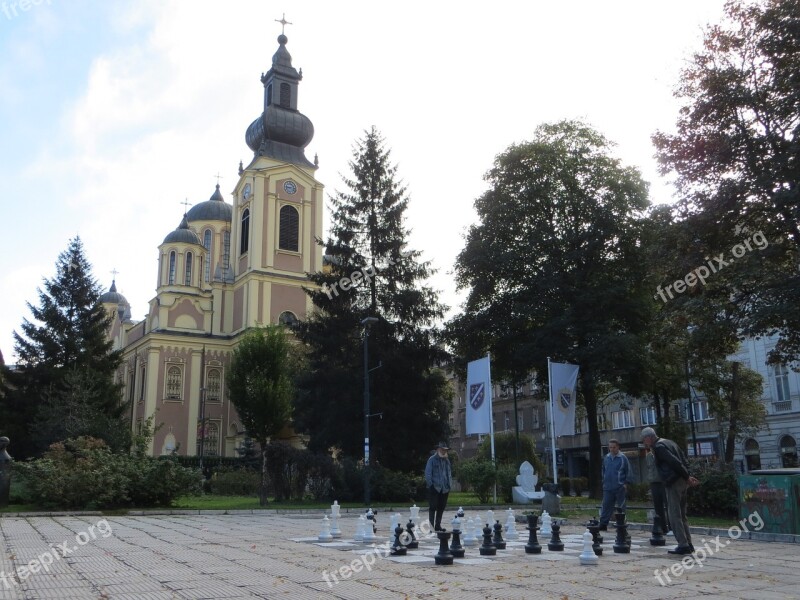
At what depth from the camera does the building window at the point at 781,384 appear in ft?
135

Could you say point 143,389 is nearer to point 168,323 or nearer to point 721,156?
point 168,323

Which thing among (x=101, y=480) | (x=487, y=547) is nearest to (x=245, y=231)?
(x=101, y=480)

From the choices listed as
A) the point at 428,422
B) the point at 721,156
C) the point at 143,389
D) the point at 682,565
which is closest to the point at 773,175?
the point at 721,156

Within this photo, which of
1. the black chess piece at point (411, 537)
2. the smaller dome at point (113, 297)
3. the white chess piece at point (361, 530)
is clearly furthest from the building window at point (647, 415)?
the smaller dome at point (113, 297)

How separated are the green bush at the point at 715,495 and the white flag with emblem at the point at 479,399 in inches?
289

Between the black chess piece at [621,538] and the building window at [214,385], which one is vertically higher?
the building window at [214,385]

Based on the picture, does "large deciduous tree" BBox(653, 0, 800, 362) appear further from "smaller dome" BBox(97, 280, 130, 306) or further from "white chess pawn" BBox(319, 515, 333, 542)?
"smaller dome" BBox(97, 280, 130, 306)

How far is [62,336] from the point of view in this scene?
150ft

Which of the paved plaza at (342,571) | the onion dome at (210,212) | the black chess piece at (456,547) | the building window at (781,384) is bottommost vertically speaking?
the paved plaza at (342,571)

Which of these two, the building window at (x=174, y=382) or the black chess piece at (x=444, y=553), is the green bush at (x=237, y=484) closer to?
the building window at (x=174, y=382)

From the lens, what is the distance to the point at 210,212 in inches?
2921

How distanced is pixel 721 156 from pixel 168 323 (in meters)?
47.9

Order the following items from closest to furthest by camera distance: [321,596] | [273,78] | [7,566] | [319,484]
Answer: [321,596] < [7,566] < [319,484] < [273,78]

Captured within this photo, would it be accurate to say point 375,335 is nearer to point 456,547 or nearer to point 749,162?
point 749,162
